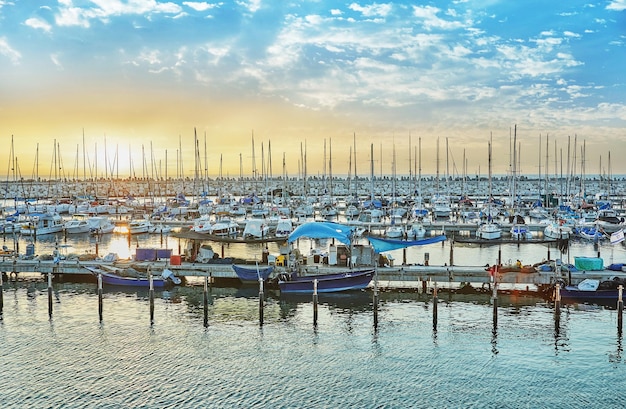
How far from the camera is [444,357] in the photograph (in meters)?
26.7

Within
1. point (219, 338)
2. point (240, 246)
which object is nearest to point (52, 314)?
point (219, 338)

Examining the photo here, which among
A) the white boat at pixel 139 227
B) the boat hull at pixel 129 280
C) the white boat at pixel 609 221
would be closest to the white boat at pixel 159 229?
the white boat at pixel 139 227

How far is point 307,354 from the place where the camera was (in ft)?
89.3

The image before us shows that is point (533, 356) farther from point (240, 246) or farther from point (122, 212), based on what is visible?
point (122, 212)

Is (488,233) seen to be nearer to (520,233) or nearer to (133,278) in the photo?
(520,233)

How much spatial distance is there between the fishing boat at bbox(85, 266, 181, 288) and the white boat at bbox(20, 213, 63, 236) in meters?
36.1

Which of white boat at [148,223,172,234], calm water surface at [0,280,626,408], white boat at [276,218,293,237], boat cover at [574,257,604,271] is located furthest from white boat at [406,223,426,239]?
white boat at [148,223,172,234]

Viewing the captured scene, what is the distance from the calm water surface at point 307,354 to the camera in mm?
22781

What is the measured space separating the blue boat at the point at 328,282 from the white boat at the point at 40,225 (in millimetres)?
47148

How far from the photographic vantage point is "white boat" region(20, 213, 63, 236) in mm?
72125

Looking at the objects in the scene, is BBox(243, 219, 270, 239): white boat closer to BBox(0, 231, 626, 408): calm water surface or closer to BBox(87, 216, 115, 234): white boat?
BBox(87, 216, 115, 234): white boat

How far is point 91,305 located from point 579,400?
96.2 ft

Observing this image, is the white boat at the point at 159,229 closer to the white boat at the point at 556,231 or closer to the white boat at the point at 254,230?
the white boat at the point at 254,230

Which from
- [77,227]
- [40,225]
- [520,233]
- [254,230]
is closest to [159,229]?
[77,227]
